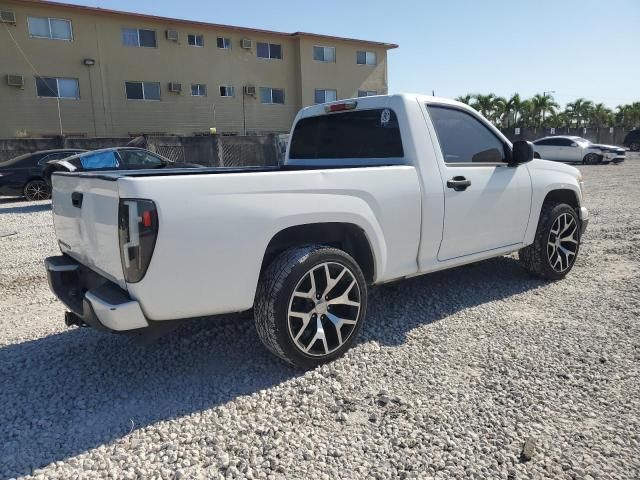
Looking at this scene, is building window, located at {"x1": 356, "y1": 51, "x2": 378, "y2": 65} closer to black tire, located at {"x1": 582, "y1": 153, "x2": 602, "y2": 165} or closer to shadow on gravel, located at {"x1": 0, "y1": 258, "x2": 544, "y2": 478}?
black tire, located at {"x1": 582, "y1": 153, "x2": 602, "y2": 165}

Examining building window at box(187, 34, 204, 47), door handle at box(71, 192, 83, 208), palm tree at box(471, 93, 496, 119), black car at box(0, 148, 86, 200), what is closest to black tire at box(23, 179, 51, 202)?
black car at box(0, 148, 86, 200)

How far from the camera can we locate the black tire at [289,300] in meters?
3.07

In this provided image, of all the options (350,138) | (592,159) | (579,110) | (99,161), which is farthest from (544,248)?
(579,110)

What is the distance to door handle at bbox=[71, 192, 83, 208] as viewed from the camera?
3130 millimetres

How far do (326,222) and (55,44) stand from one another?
2619 centimetres

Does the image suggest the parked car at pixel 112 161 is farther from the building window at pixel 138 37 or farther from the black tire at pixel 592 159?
the black tire at pixel 592 159

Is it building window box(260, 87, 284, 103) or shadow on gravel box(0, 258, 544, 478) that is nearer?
shadow on gravel box(0, 258, 544, 478)

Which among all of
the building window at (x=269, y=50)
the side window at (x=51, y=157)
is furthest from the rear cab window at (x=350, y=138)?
the building window at (x=269, y=50)

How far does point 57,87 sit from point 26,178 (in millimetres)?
13332

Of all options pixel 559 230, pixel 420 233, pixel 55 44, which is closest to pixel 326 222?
pixel 420 233

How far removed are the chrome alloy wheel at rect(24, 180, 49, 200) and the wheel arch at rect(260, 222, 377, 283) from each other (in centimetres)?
1264

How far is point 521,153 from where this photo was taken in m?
4.55

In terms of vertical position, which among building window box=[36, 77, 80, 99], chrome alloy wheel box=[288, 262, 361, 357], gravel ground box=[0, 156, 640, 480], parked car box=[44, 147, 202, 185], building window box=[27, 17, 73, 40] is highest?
building window box=[27, 17, 73, 40]

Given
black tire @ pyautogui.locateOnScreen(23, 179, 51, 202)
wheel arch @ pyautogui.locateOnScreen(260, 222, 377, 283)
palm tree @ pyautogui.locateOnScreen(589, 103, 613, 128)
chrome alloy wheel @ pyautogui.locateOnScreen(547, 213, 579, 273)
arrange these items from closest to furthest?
wheel arch @ pyautogui.locateOnScreen(260, 222, 377, 283), chrome alloy wheel @ pyautogui.locateOnScreen(547, 213, 579, 273), black tire @ pyautogui.locateOnScreen(23, 179, 51, 202), palm tree @ pyautogui.locateOnScreen(589, 103, 613, 128)
